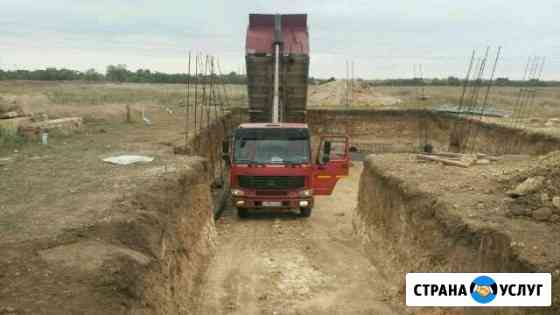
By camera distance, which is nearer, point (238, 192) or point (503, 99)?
point (238, 192)

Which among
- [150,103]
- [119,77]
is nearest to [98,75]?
[119,77]

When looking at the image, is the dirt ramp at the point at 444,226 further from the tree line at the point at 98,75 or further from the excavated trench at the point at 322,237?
the tree line at the point at 98,75

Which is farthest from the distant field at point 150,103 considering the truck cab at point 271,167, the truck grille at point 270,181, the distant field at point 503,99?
the truck grille at point 270,181

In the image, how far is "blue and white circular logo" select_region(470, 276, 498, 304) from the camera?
211 inches

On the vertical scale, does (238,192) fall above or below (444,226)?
below

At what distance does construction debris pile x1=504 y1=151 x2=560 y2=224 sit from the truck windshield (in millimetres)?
5150

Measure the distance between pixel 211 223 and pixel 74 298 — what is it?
6331mm

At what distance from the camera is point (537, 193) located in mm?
7332

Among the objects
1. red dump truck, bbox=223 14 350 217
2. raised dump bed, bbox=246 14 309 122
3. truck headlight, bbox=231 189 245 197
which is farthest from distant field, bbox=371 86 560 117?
truck headlight, bbox=231 189 245 197

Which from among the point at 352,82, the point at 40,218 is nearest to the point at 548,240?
the point at 40,218

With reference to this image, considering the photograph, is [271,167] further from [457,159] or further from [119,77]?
[119,77]

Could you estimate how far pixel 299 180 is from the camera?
39.3ft

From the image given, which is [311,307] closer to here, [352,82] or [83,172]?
[83,172]

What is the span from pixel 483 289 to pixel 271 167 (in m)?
6.92
